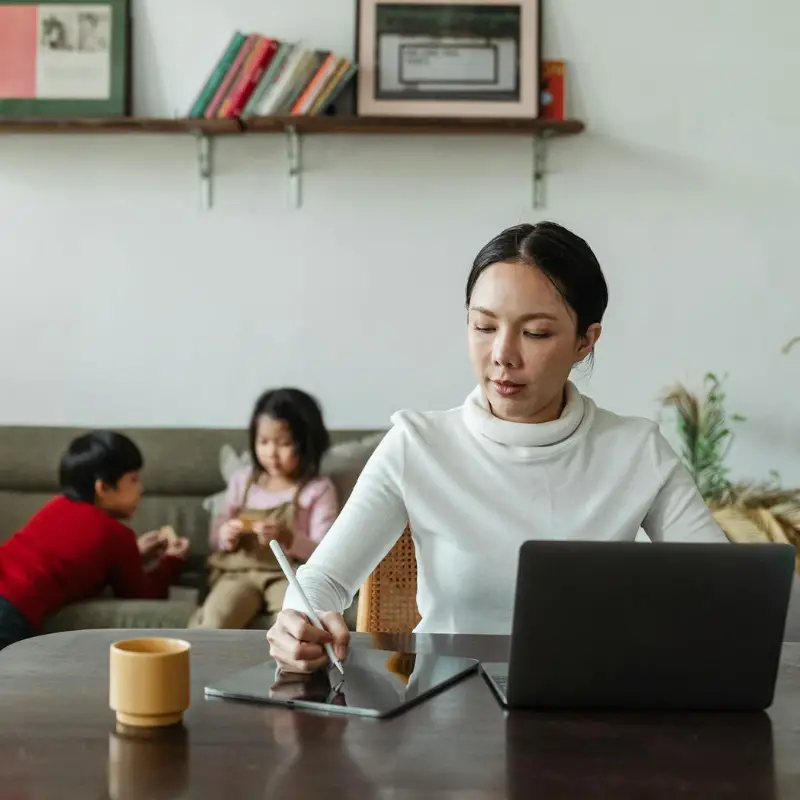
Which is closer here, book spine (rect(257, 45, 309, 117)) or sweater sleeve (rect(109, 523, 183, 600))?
sweater sleeve (rect(109, 523, 183, 600))

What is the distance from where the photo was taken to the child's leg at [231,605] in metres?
2.70

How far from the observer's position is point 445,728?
0.95 metres

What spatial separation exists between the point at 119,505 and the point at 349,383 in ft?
2.65

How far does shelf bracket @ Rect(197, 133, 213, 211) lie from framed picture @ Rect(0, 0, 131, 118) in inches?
9.8

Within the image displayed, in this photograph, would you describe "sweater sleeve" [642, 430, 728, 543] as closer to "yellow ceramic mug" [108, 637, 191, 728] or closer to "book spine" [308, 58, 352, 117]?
"yellow ceramic mug" [108, 637, 191, 728]

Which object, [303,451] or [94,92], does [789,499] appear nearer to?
[303,451]

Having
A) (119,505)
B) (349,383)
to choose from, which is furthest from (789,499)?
(119,505)

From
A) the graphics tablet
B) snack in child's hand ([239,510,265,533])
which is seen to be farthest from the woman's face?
snack in child's hand ([239,510,265,533])

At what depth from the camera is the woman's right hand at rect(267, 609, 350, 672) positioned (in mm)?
1109

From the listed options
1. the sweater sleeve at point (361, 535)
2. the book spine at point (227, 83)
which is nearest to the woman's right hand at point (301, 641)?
the sweater sleeve at point (361, 535)

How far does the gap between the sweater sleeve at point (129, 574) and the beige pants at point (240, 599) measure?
0.15 m

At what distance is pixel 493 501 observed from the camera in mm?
1483

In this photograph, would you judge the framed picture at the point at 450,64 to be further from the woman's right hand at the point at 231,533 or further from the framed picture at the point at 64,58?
the woman's right hand at the point at 231,533

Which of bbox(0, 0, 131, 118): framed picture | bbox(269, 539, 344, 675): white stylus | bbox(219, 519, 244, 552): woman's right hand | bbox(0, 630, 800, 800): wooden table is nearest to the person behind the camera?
Result: bbox(0, 630, 800, 800): wooden table
